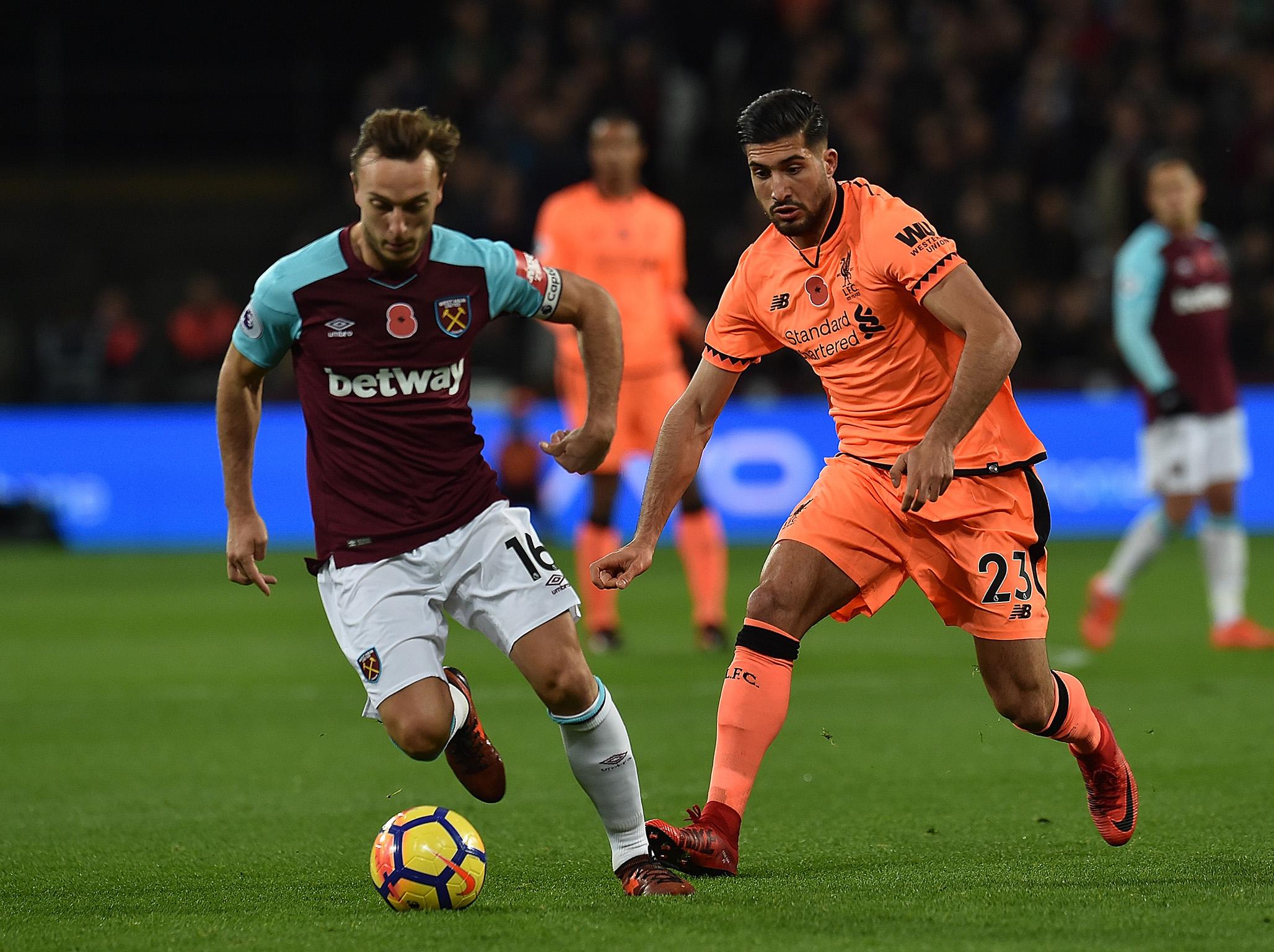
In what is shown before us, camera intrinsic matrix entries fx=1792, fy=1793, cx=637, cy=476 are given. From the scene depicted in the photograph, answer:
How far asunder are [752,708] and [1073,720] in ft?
3.04

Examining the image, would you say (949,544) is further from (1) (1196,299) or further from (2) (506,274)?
(1) (1196,299)

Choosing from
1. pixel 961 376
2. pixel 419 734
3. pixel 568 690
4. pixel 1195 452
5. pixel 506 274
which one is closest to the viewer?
pixel 961 376

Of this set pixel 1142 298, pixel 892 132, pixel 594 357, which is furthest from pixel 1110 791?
→ pixel 892 132

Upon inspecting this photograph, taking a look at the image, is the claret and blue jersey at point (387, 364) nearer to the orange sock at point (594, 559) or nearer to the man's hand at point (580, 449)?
the man's hand at point (580, 449)

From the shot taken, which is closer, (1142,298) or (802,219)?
(802,219)

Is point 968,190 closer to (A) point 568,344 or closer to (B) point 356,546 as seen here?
(A) point 568,344

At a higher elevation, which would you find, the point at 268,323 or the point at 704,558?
the point at 268,323

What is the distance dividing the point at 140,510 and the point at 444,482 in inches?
450

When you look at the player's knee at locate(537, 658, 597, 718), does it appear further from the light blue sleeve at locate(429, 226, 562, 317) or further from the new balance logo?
the new balance logo

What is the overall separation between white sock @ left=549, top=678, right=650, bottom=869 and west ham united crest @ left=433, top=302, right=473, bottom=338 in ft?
3.54

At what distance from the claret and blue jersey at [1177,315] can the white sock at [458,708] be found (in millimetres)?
5220

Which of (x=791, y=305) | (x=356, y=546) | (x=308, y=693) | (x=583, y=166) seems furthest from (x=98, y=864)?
(x=583, y=166)

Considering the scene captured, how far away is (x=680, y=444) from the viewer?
489 centimetres

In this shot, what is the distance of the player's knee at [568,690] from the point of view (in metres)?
4.60
